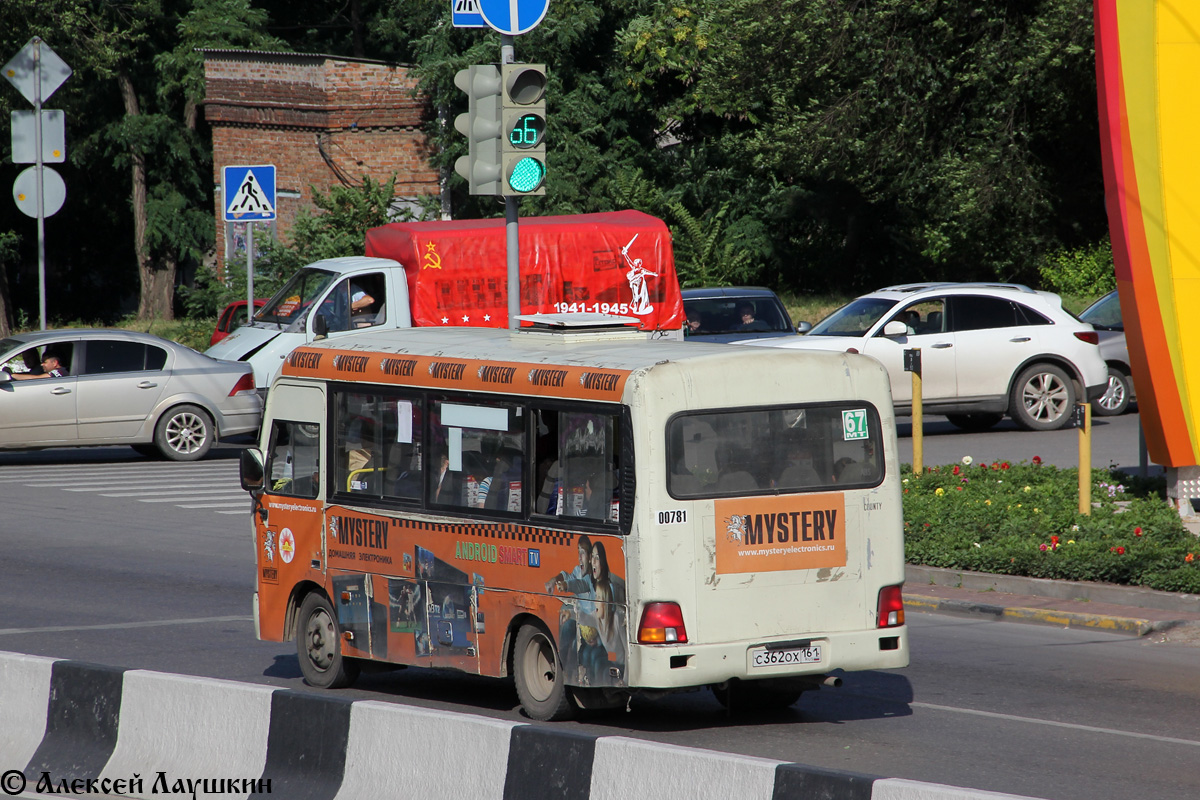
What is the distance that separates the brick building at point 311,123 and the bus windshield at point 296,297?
53.8 ft

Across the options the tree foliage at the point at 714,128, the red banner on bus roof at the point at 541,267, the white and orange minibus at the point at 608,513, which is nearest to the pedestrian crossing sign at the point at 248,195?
the red banner on bus roof at the point at 541,267

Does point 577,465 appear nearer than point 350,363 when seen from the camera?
Yes

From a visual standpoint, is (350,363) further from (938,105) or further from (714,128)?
(714,128)

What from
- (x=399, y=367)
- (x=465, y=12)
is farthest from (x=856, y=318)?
(x=399, y=367)

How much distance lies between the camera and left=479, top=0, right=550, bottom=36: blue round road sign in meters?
13.9

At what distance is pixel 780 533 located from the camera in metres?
8.11

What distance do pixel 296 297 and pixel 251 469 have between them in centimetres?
1346

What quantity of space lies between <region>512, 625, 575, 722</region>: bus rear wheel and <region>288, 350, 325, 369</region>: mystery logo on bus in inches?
84.9

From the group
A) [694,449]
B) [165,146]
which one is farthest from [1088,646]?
[165,146]

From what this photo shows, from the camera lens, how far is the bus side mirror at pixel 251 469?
9758 mm

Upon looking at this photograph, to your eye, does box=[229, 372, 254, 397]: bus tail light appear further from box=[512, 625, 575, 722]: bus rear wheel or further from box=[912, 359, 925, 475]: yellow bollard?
box=[512, 625, 575, 722]: bus rear wheel

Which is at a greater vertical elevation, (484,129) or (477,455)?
(484,129)

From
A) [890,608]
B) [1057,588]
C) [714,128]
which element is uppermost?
[714,128]

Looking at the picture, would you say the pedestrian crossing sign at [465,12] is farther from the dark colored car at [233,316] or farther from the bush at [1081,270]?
the bush at [1081,270]
